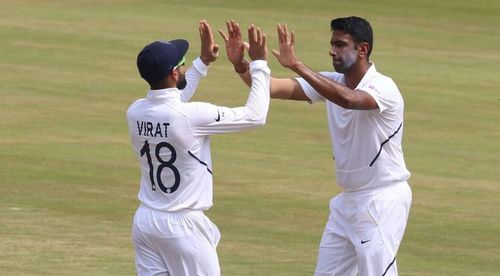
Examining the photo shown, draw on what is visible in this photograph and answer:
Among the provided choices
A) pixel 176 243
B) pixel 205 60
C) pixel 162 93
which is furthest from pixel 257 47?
pixel 176 243

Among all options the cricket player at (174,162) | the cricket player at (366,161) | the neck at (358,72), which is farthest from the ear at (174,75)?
the neck at (358,72)

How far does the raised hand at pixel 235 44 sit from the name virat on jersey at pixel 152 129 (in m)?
0.89

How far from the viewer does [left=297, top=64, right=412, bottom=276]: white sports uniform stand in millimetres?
9414

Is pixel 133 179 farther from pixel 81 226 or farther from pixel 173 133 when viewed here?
pixel 173 133

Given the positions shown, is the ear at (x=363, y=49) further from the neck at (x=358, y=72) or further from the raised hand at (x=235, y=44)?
the raised hand at (x=235, y=44)

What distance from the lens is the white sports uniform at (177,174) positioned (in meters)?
8.41

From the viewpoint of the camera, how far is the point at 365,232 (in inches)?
374

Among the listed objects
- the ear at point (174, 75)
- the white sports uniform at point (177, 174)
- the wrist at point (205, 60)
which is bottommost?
the white sports uniform at point (177, 174)

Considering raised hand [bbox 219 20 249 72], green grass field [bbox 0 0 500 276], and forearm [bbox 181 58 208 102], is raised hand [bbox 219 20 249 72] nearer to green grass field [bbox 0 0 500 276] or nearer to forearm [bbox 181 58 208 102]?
forearm [bbox 181 58 208 102]

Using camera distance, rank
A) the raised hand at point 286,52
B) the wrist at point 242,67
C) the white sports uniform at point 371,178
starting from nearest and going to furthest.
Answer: the raised hand at point 286,52
the wrist at point 242,67
the white sports uniform at point 371,178

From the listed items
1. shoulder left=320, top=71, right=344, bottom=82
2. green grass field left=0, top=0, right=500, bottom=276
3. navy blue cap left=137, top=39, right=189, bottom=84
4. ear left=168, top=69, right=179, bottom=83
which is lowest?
green grass field left=0, top=0, right=500, bottom=276

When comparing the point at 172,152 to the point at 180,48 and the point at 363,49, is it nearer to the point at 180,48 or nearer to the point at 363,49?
the point at 180,48

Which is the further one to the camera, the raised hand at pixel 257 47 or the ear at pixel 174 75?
the raised hand at pixel 257 47

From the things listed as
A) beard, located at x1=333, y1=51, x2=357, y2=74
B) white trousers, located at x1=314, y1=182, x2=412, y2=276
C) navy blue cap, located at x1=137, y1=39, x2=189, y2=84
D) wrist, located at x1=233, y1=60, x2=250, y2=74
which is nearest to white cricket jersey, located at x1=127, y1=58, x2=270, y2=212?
navy blue cap, located at x1=137, y1=39, x2=189, y2=84
